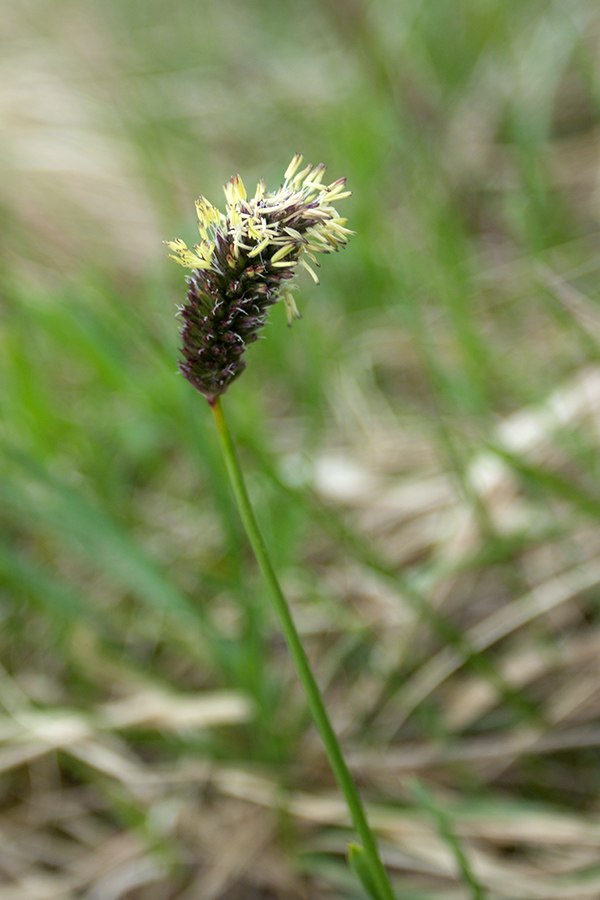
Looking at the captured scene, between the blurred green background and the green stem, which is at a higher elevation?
the blurred green background

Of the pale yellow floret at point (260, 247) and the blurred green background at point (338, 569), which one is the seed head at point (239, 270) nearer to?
the pale yellow floret at point (260, 247)

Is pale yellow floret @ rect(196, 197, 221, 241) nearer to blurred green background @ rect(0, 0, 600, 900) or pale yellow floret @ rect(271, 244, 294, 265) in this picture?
pale yellow floret @ rect(271, 244, 294, 265)

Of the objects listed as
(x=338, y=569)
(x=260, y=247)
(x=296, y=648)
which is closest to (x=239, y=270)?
(x=260, y=247)

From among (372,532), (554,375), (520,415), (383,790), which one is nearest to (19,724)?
(383,790)

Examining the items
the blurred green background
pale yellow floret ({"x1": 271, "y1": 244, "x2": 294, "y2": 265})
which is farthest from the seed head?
the blurred green background

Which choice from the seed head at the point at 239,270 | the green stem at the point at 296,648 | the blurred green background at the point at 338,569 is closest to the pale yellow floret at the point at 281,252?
the seed head at the point at 239,270
